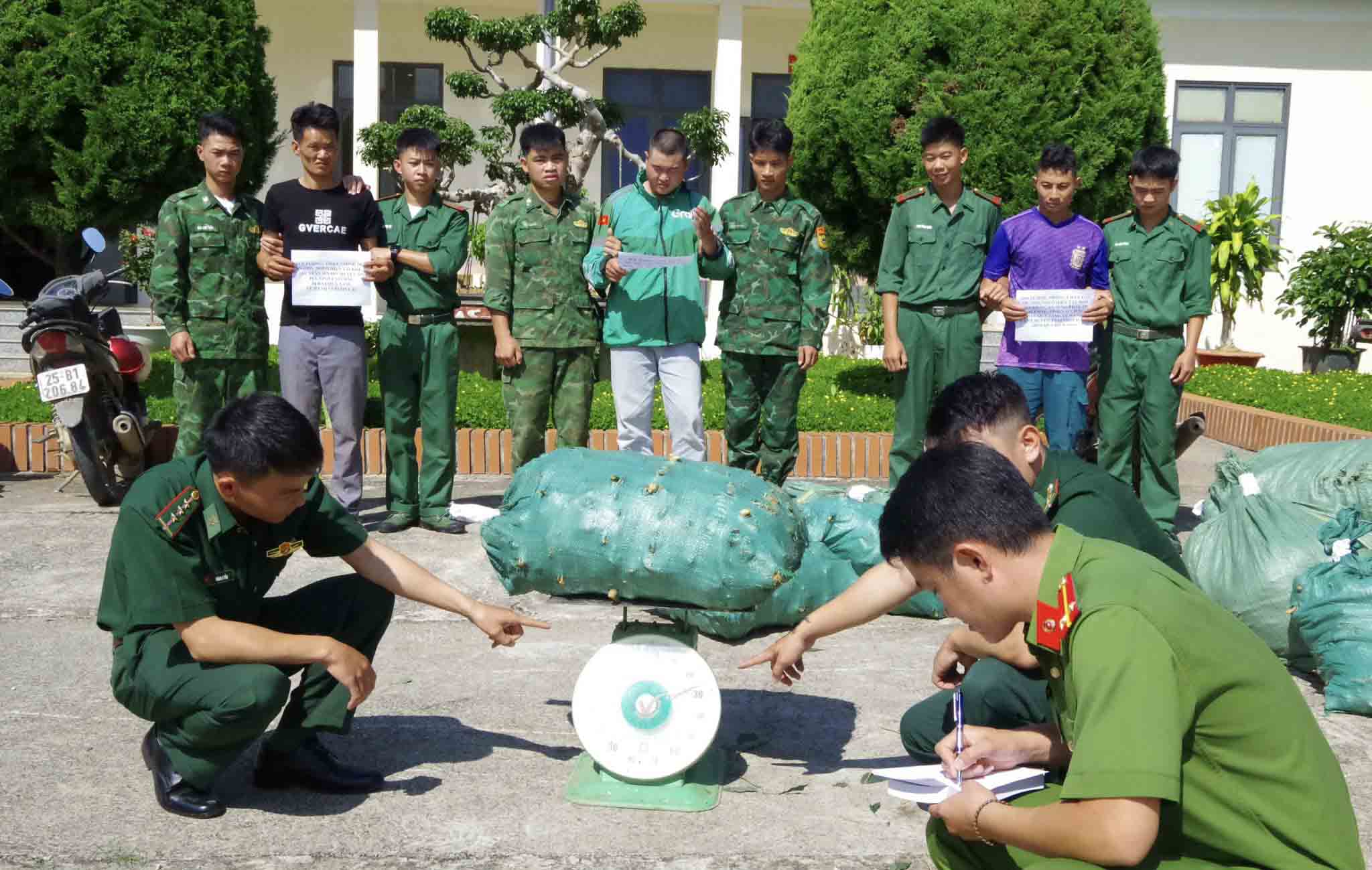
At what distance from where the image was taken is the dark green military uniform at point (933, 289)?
6.17m

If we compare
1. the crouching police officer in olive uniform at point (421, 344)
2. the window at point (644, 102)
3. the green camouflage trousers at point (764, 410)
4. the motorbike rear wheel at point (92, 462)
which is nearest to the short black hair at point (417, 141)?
the crouching police officer in olive uniform at point (421, 344)

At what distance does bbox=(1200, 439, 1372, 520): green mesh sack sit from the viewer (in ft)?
16.1

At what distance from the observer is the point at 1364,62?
13.9 metres

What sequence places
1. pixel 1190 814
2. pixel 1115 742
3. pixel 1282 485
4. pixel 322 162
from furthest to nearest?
pixel 322 162, pixel 1282 485, pixel 1190 814, pixel 1115 742

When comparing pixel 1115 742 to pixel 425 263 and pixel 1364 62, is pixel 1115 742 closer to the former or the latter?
pixel 425 263

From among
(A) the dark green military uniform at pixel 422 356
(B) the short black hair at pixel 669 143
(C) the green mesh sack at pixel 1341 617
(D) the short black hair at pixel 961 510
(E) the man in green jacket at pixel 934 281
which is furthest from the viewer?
(E) the man in green jacket at pixel 934 281

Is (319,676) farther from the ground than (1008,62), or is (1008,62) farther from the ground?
(1008,62)

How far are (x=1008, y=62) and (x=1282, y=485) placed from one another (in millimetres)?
4647

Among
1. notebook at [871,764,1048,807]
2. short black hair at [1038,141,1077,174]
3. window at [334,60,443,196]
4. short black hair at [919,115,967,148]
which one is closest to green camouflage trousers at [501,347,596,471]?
short black hair at [919,115,967,148]

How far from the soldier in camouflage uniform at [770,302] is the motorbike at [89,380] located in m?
2.98

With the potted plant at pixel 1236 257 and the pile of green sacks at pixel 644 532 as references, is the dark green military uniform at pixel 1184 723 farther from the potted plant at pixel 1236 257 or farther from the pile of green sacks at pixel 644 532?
the potted plant at pixel 1236 257

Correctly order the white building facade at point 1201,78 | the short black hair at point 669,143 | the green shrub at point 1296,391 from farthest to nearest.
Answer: the white building facade at point 1201,78
the green shrub at point 1296,391
the short black hair at point 669,143

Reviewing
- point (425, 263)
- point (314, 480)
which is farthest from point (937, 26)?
point (314, 480)

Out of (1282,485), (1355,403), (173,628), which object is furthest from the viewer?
(1355,403)
